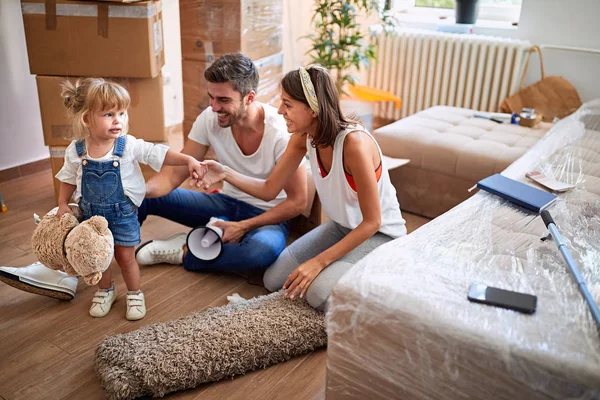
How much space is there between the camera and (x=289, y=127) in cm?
172

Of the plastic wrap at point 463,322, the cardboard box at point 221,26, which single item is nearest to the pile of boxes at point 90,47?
the cardboard box at point 221,26

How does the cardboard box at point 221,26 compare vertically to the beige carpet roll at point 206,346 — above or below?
above

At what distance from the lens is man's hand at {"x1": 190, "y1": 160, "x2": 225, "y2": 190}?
6.10ft

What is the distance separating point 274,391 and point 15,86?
216cm

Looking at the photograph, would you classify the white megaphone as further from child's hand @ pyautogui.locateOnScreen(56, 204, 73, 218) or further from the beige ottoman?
the beige ottoman

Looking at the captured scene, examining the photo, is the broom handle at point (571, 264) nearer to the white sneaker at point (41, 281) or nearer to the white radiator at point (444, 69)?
the white sneaker at point (41, 281)

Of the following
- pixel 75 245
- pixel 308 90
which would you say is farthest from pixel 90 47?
pixel 308 90

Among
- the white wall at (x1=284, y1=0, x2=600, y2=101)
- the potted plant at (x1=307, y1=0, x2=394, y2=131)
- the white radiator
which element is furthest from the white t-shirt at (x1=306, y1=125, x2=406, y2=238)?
the white wall at (x1=284, y1=0, x2=600, y2=101)

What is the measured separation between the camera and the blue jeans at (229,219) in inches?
79.0

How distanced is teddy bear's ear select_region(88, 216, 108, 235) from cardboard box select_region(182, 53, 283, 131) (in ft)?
4.37

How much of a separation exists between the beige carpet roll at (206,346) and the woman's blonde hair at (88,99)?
2.13 ft

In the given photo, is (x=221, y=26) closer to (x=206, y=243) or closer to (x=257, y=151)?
(x=257, y=151)

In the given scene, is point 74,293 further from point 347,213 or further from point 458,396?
point 458,396

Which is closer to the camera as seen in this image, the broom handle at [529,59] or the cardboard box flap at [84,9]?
the cardboard box flap at [84,9]
